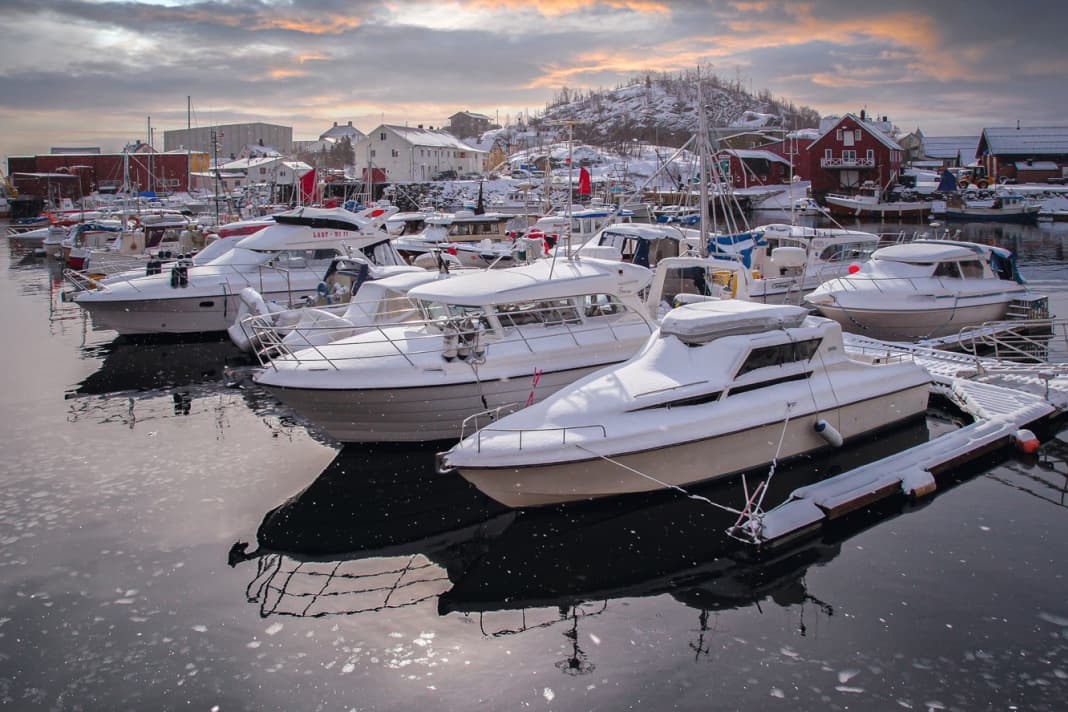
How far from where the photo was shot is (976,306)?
67.1 feet

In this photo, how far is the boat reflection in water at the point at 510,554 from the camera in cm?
880

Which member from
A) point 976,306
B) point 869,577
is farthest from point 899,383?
point 976,306

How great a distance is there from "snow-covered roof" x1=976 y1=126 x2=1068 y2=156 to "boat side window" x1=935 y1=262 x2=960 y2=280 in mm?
76163

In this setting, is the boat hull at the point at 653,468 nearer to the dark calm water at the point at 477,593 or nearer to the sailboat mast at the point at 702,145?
the dark calm water at the point at 477,593

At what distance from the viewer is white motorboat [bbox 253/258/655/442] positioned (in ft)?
42.0

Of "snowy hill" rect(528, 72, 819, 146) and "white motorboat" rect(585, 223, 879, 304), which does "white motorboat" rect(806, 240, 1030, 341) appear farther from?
"snowy hill" rect(528, 72, 819, 146)

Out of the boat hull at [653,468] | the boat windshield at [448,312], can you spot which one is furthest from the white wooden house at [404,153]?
the boat hull at [653,468]

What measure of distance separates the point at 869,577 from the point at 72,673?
826 cm

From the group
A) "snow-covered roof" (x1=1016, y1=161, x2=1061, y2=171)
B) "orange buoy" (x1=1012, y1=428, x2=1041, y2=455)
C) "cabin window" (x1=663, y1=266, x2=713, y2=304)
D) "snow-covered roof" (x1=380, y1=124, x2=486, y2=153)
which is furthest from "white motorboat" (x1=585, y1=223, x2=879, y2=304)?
"snow-covered roof" (x1=380, y1=124, x2=486, y2=153)

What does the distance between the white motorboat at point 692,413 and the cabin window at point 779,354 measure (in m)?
0.02

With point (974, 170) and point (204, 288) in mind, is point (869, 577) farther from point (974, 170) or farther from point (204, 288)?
point (974, 170)

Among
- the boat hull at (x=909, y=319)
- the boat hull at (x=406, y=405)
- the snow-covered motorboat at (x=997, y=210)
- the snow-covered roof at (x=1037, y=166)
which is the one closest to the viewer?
the boat hull at (x=406, y=405)

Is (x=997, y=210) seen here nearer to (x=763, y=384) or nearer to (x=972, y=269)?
(x=972, y=269)

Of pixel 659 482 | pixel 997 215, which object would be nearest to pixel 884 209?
pixel 997 215
